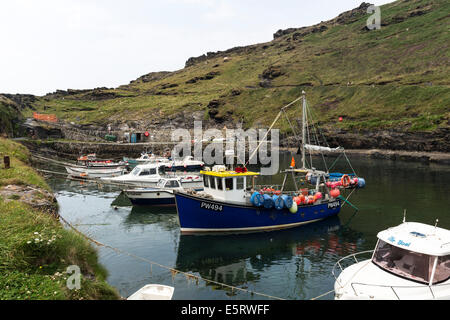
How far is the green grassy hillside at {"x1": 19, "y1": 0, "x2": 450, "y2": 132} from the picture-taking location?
8250 centimetres

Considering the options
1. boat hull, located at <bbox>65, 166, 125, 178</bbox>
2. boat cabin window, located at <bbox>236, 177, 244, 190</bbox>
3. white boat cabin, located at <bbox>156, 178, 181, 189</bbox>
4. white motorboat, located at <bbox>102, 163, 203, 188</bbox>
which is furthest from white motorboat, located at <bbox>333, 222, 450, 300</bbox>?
boat hull, located at <bbox>65, 166, 125, 178</bbox>

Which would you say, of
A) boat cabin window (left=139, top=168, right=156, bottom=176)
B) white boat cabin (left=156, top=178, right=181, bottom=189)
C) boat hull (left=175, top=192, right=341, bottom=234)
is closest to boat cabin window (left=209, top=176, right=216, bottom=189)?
boat hull (left=175, top=192, right=341, bottom=234)

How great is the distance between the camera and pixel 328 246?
2161 cm

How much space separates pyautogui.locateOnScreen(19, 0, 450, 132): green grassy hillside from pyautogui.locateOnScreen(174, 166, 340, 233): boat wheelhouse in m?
59.7

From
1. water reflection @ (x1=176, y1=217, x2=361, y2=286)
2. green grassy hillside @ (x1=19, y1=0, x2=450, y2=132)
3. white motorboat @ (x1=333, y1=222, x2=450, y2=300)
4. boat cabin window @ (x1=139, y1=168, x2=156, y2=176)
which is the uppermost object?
green grassy hillside @ (x1=19, y1=0, x2=450, y2=132)

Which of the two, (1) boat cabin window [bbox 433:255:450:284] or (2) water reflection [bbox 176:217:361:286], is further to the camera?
(2) water reflection [bbox 176:217:361:286]

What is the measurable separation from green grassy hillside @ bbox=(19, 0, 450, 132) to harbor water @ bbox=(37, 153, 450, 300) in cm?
4974

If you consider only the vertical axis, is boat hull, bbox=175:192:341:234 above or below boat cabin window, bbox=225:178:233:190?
below

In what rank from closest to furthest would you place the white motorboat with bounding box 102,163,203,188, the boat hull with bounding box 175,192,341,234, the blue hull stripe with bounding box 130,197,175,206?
the boat hull with bounding box 175,192,341,234, the blue hull stripe with bounding box 130,197,175,206, the white motorboat with bounding box 102,163,203,188

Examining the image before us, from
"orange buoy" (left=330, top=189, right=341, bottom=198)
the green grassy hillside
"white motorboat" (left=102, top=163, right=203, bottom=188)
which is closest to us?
"orange buoy" (left=330, top=189, right=341, bottom=198)

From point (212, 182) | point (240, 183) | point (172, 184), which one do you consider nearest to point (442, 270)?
point (240, 183)

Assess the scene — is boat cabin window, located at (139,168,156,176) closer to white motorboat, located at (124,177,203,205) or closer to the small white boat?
white motorboat, located at (124,177,203,205)
